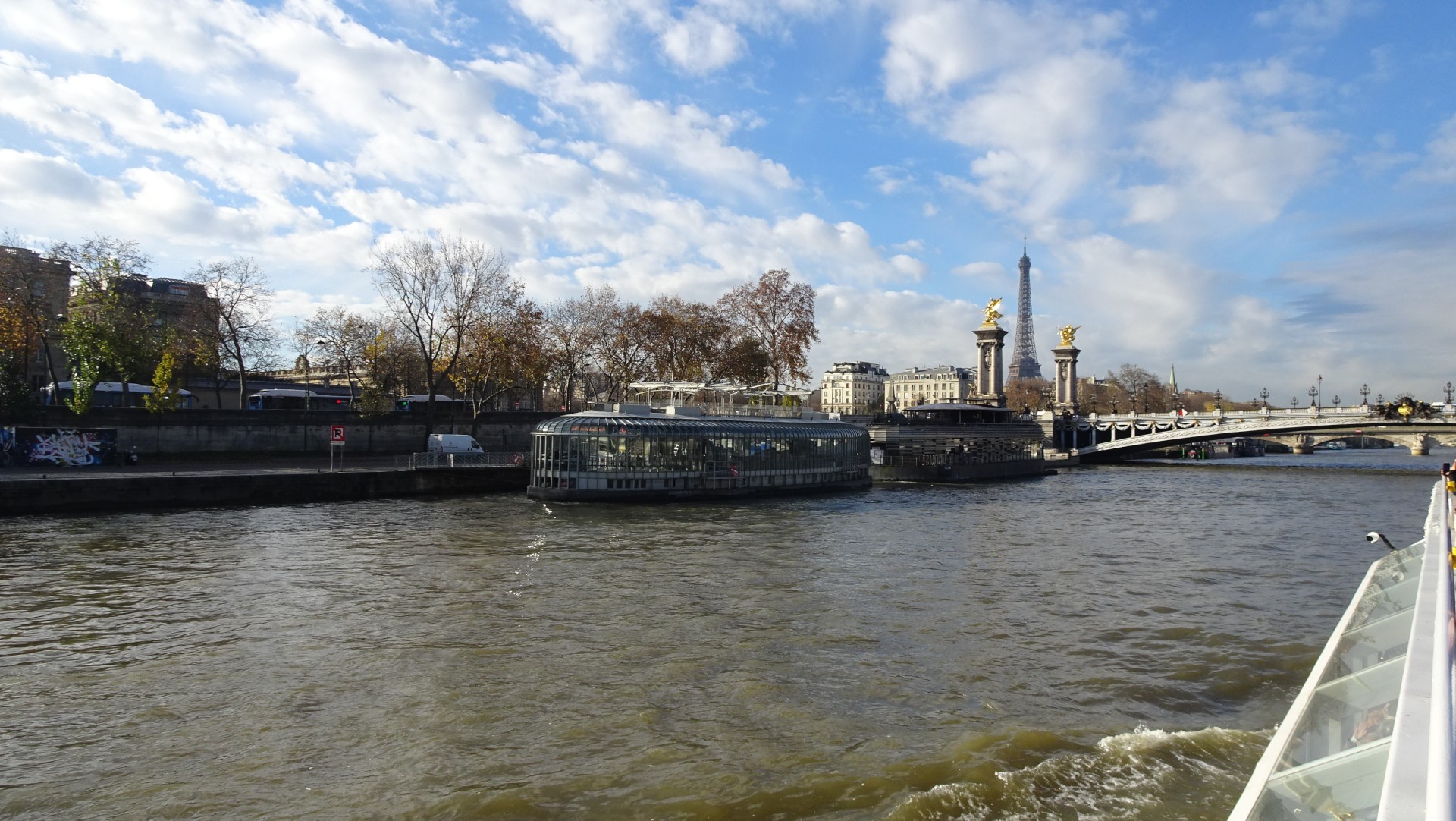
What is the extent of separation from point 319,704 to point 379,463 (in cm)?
3934

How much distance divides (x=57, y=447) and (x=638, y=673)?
39501mm

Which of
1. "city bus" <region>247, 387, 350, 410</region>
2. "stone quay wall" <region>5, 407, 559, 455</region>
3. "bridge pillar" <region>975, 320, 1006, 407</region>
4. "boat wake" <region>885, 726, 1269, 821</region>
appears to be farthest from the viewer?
"bridge pillar" <region>975, 320, 1006, 407</region>

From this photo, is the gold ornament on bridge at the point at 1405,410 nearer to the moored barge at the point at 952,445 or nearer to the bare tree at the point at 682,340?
the moored barge at the point at 952,445

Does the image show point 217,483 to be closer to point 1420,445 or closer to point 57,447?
point 57,447

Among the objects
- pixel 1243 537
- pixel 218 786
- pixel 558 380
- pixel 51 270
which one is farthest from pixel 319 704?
pixel 558 380

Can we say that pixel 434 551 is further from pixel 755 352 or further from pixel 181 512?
pixel 755 352

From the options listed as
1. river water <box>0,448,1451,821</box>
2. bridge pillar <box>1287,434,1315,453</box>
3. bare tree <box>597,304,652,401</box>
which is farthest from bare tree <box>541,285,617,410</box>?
bridge pillar <box>1287,434,1315,453</box>

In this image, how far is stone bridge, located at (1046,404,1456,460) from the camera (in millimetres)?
70312

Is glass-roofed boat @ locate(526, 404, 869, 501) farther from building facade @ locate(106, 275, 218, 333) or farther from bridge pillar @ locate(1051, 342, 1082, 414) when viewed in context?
bridge pillar @ locate(1051, 342, 1082, 414)

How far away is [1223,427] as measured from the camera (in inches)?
3115

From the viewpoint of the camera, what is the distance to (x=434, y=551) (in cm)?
2528

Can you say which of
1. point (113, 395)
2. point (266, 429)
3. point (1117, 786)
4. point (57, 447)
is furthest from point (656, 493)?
point (113, 395)

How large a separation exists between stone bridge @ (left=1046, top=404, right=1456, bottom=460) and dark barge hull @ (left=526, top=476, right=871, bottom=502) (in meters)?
52.5

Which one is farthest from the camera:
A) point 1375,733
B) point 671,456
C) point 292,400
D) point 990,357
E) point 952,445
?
point 990,357
